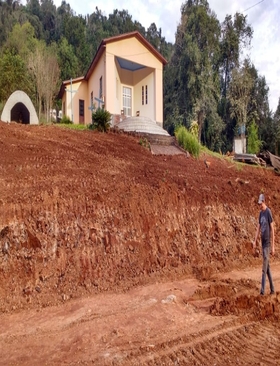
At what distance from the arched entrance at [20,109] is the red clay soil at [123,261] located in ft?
12.4

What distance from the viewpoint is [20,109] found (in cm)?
1595

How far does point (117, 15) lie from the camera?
5784 cm

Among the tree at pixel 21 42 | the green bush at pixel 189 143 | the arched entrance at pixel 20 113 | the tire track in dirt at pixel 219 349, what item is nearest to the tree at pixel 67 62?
the tree at pixel 21 42

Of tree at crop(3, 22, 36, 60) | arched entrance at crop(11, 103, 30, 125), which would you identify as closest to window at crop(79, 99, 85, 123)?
arched entrance at crop(11, 103, 30, 125)

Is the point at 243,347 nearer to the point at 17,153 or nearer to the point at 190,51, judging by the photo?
the point at 17,153

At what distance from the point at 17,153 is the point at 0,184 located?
184cm

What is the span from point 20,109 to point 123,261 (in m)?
11.7

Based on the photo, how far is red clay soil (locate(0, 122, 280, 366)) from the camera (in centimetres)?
456

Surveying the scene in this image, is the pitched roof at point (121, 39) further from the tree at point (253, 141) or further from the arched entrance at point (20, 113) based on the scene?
the tree at point (253, 141)

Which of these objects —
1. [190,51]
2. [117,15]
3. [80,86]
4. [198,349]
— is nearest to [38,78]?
[80,86]

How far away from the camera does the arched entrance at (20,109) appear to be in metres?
14.4

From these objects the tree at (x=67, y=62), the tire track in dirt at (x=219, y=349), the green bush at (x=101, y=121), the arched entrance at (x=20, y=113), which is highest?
the tree at (x=67, y=62)

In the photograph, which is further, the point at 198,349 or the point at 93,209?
the point at 93,209

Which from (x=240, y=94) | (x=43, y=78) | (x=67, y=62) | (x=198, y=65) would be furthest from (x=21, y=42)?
(x=240, y=94)
